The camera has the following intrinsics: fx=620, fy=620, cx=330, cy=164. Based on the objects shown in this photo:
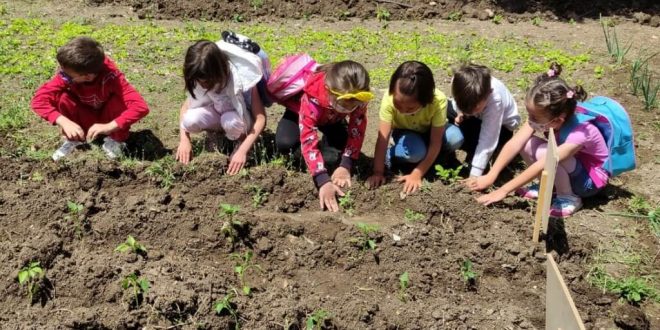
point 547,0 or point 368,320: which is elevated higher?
point 547,0

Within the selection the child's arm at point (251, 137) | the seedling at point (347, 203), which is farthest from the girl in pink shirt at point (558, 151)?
the child's arm at point (251, 137)

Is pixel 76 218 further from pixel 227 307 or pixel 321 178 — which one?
pixel 321 178

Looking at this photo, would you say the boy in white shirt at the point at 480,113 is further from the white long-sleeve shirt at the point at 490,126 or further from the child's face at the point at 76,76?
the child's face at the point at 76,76

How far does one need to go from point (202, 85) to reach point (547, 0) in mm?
5466

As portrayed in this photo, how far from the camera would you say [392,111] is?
13.4 feet

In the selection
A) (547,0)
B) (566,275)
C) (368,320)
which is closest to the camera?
(368,320)

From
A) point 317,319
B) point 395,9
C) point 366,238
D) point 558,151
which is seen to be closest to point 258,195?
point 366,238

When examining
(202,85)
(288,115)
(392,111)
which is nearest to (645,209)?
(392,111)

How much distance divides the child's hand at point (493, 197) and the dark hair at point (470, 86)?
1.82 ft

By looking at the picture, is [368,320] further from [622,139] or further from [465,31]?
[465,31]

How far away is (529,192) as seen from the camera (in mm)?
4047

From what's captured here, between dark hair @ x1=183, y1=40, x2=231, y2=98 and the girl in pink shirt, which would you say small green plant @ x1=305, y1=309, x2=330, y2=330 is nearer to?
the girl in pink shirt

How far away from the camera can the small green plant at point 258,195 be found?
391cm

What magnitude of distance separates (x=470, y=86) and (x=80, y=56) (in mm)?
2465
